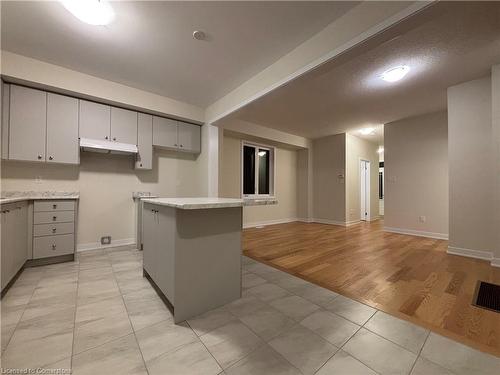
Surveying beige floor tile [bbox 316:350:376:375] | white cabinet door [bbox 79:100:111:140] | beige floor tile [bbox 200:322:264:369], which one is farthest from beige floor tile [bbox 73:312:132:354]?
white cabinet door [bbox 79:100:111:140]

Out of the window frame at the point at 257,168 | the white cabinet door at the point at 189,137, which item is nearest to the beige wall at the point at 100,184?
the white cabinet door at the point at 189,137

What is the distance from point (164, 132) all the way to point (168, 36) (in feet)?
6.09

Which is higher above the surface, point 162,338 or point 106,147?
point 106,147

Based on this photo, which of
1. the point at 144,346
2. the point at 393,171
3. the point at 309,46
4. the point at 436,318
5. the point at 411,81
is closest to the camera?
the point at 144,346

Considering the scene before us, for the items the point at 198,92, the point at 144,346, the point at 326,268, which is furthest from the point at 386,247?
the point at 198,92

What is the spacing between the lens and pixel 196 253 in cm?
162

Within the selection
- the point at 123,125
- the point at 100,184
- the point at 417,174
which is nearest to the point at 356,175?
the point at 417,174

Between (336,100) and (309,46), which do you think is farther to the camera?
(336,100)

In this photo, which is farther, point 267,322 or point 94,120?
point 94,120

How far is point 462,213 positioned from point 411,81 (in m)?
2.29

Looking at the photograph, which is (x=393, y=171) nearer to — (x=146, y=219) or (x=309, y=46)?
(x=309, y=46)

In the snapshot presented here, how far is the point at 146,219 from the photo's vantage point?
224 centimetres

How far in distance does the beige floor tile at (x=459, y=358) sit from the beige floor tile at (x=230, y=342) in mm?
1057

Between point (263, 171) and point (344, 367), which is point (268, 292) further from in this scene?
point (263, 171)
